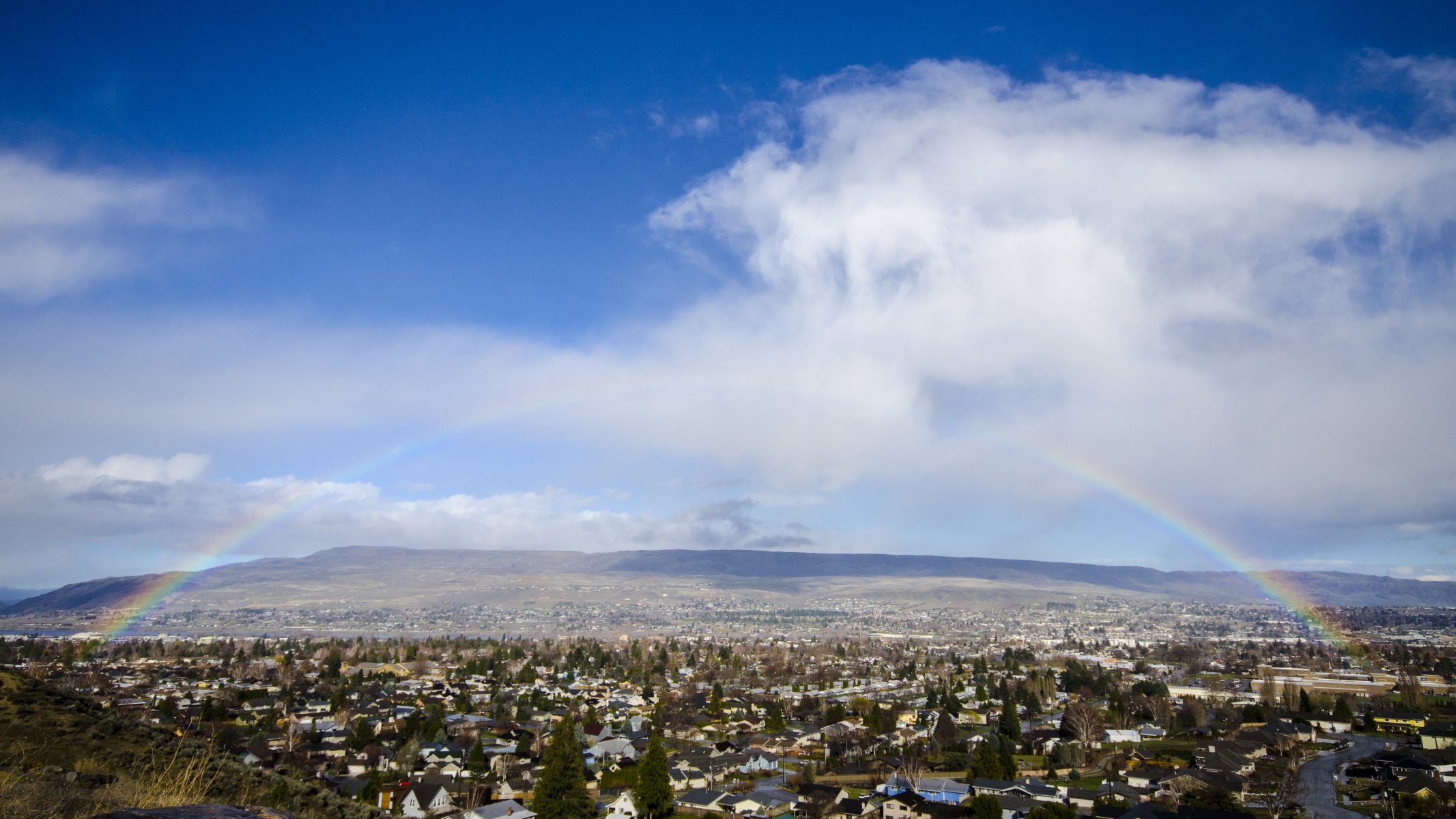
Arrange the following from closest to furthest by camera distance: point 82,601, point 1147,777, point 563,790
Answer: point 563,790 → point 1147,777 → point 82,601

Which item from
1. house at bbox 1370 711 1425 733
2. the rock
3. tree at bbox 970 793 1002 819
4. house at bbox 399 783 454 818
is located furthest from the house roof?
house at bbox 1370 711 1425 733

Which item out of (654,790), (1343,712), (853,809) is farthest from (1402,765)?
(654,790)

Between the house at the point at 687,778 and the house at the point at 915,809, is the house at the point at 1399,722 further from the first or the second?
the house at the point at 687,778

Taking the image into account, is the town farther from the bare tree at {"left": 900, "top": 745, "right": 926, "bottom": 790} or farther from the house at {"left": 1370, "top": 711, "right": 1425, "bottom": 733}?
the house at {"left": 1370, "top": 711, "right": 1425, "bottom": 733}

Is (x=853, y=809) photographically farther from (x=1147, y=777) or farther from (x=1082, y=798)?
(x=1147, y=777)

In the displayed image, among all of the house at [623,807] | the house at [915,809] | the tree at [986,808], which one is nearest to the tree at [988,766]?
the house at [915,809]

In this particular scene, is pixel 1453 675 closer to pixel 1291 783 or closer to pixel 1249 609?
pixel 1291 783
